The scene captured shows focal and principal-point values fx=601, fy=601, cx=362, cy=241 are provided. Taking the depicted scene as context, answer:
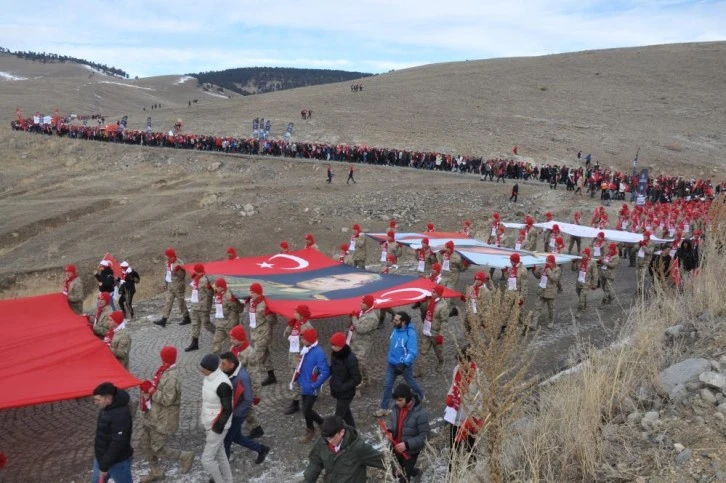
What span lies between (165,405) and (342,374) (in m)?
2.07

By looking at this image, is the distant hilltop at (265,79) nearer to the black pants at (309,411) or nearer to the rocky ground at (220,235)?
the rocky ground at (220,235)

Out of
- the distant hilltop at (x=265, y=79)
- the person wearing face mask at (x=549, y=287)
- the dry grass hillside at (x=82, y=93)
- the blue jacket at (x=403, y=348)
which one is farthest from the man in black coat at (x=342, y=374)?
the distant hilltop at (x=265, y=79)

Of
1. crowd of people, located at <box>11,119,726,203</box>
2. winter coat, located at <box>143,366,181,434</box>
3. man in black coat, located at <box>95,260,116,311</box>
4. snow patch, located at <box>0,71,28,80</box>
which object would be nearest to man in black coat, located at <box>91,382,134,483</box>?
winter coat, located at <box>143,366,181,434</box>

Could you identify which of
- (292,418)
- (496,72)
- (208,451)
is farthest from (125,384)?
(496,72)

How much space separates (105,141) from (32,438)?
39.6 metres

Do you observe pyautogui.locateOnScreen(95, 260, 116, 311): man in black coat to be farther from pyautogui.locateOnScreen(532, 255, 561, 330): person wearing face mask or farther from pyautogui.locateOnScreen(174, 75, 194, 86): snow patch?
pyautogui.locateOnScreen(174, 75, 194, 86): snow patch

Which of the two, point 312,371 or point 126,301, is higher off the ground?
point 312,371

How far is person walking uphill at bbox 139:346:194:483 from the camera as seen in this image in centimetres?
680

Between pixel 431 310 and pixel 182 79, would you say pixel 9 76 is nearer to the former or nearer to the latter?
pixel 182 79

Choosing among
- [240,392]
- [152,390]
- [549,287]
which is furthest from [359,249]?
[152,390]

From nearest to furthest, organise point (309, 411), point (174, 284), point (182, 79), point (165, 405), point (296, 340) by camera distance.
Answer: point (165, 405)
point (309, 411)
point (296, 340)
point (174, 284)
point (182, 79)

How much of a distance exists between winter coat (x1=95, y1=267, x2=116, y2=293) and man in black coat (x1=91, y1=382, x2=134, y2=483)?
23.4 ft

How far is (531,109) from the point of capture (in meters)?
59.2

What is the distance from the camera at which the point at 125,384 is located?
738cm
